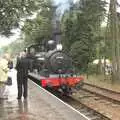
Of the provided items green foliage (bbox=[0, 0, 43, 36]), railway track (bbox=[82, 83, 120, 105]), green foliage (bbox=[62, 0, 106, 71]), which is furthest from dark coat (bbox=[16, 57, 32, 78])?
green foliage (bbox=[62, 0, 106, 71])

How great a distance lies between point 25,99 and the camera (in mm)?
17703

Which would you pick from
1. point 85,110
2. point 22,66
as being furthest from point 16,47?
point 22,66

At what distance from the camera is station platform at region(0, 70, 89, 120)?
12469mm

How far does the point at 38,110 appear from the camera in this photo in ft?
47.0

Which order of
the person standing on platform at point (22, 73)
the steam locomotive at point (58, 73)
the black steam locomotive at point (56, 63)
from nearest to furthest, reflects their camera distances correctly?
the person standing on platform at point (22, 73)
the steam locomotive at point (58, 73)
the black steam locomotive at point (56, 63)

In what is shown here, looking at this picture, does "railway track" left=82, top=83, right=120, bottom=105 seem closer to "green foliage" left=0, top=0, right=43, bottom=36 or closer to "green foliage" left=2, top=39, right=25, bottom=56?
"green foliage" left=0, top=0, right=43, bottom=36

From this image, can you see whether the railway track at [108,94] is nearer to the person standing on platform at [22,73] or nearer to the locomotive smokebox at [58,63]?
the locomotive smokebox at [58,63]

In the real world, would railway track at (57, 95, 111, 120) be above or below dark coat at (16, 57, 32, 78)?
below

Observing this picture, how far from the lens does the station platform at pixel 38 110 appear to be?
12.5 metres

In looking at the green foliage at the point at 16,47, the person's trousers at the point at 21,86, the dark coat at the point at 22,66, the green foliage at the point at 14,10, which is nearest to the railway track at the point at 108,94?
the person's trousers at the point at 21,86

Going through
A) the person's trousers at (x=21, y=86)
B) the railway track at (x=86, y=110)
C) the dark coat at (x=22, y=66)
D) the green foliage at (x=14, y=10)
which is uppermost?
the green foliage at (x=14, y=10)

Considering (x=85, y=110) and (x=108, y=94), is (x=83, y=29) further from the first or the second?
(x=85, y=110)

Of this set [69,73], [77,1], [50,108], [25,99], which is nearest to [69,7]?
[77,1]

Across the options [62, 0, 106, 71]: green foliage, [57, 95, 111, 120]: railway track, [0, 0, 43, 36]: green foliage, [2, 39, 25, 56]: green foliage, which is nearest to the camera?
[0, 0, 43, 36]: green foliage
